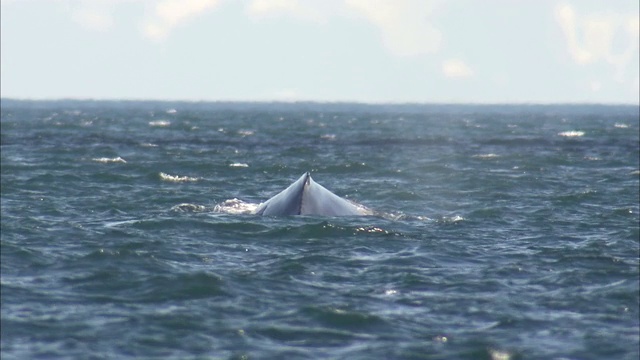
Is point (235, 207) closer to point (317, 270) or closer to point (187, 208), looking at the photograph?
point (187, 208)

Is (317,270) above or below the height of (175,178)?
above

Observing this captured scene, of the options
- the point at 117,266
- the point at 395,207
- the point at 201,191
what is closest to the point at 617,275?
the point at 117,266

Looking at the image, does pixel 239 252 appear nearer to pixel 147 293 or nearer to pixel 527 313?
pixel 147 293

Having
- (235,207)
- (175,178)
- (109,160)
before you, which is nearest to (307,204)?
(235,207)

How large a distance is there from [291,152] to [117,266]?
3577 cm

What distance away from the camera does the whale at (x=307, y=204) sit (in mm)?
25250

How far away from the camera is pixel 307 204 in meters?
25.4

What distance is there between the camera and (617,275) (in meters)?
18.4

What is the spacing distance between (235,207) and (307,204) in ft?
10.7

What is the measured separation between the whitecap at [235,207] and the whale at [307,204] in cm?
59

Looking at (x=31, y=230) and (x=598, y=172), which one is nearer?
(x=31, y=230)

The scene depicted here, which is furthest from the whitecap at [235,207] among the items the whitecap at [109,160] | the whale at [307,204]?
the whitecap at [109,160]

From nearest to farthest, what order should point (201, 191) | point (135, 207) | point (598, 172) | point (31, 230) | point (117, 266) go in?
point (117, 266)
point (31, 230)
point (135, 207)
point (201, 191)
point (598, 172)

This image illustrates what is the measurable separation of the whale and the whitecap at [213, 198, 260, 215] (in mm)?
590
